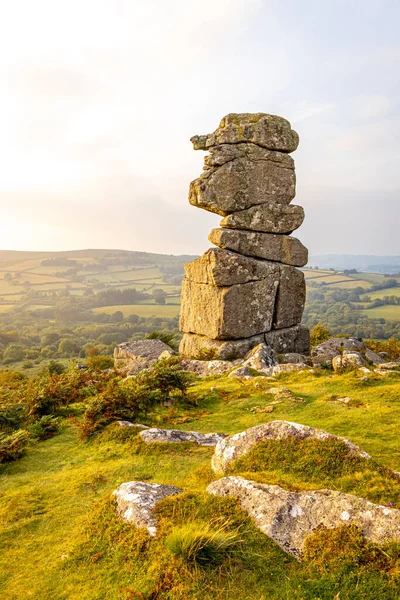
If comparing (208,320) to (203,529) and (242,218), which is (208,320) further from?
(203,529)

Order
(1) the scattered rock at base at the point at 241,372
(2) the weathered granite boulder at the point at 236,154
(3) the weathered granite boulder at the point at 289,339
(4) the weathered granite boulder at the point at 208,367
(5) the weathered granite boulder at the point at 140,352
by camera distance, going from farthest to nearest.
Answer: (5) the weathered granite boulder at the point at 140,352
(3) the weathered granite boulder at the point at 289,339
(2) the weathered granite boulder at the point at 236,154
(4) the weathered granite boulder at the point at 208,367
(1) the scattered rock at base at the point at 241,372

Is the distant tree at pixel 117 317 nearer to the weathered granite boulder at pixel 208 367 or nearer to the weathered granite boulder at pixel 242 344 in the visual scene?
the weathered granite boulder at pixel 242 344

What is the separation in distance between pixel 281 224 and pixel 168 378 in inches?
585

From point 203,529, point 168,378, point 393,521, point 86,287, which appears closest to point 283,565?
point 203,529

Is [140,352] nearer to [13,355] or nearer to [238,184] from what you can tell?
[238,184]

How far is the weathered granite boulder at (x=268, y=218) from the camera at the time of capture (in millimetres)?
24688

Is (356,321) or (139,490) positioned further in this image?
(356,321)

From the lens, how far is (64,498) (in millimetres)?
7965

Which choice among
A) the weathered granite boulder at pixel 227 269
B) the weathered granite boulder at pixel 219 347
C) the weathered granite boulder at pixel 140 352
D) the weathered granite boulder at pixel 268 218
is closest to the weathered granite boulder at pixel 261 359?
the weathered granite boulder at pixel 219 347

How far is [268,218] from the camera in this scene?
2527 cm

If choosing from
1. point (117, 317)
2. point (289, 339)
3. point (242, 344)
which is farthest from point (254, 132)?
point (117, 317)

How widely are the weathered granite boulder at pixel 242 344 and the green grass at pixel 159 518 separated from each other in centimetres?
1055

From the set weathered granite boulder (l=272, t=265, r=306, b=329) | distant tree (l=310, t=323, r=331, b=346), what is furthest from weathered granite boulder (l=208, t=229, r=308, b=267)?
distant tree (l=310, t=323, r=331, b=346)

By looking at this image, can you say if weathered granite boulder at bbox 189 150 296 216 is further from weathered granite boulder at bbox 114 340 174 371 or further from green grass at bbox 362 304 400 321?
green grass at bbox 362 304 400 321
